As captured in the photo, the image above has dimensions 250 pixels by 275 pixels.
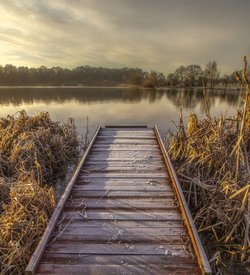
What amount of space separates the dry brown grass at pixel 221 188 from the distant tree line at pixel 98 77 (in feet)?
151

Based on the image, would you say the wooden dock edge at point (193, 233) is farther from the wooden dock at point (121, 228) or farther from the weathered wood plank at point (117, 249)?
the weathered wood plank at point (117, 249)

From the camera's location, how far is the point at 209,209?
3604 millimetres

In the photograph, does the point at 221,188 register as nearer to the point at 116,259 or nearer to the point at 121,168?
the point at 121,168

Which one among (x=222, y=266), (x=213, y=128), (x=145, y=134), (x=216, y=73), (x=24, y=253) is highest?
(x=216, y=73)

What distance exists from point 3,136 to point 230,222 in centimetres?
638

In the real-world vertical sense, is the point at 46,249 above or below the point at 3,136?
below

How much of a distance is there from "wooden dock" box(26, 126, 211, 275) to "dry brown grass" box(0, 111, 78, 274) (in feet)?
1.55

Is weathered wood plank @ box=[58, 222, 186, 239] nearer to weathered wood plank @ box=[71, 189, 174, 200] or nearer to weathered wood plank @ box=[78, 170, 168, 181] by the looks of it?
weathered wood plank @ box=[71, 189, 174, 200]

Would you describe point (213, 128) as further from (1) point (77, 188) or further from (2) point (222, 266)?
(1) point (77, 188)

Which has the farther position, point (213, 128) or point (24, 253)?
point (213, 128)

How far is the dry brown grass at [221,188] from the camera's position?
3.24 meters

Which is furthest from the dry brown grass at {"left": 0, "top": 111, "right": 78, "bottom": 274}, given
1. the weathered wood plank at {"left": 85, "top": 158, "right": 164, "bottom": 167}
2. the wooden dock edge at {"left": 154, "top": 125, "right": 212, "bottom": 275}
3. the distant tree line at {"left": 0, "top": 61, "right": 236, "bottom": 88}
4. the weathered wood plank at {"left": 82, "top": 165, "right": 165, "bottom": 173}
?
the distant tree line at {"left": 0, "top": 61, "right": 236, "bottom": 88}

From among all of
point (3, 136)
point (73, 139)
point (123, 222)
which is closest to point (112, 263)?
point (123, 222)

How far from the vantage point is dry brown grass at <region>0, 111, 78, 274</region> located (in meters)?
2.93
